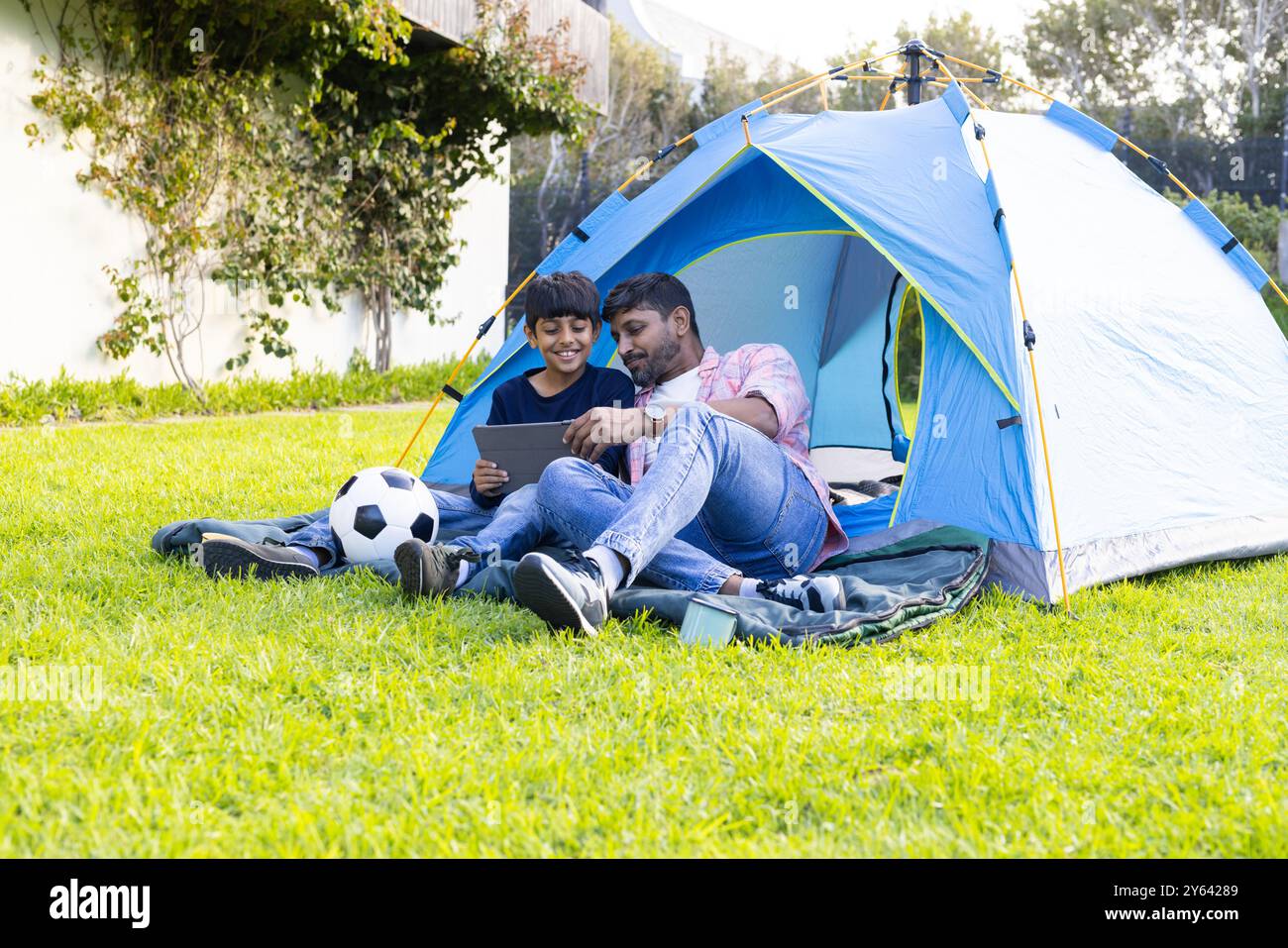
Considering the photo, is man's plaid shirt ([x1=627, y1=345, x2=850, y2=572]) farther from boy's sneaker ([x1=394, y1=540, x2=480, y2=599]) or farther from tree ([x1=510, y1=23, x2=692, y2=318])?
tree ([x1=510, y1=23, x2=692, y2=318])

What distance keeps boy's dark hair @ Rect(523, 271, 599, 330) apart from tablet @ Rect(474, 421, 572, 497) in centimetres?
32

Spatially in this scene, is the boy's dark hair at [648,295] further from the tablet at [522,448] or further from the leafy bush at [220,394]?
the leafy bush at [220,394]

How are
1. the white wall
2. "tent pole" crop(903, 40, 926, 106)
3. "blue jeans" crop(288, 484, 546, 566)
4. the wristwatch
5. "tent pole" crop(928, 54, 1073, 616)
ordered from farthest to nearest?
the white wall, "tent pole" crop(903, 40, 926, 106), "blue jeans" crop(288, 484, 546, 566), the wristwatch, "tent pole" crop(928, 54, 1073, 616)

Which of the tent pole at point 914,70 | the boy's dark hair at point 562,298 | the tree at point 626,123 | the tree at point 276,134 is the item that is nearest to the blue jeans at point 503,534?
the boy's dark hair at point 562,298

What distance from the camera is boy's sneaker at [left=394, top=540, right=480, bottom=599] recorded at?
2.63m

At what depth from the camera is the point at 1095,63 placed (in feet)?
79.5

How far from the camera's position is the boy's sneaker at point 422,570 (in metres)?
2.63

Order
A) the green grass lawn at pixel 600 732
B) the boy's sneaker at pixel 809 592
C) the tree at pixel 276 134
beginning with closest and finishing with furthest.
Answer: the green grass lawn at pixel 600 732, the boy's sneaker at pixel 809 592, the tree at pixel 276 134

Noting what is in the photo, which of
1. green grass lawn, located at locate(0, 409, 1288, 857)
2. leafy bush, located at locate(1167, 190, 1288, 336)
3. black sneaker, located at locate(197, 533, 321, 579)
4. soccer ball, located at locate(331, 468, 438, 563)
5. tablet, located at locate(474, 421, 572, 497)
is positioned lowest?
green grass lawn, located at locate(0, 409, 1288, 857)

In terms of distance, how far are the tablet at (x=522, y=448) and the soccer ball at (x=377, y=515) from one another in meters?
0.23

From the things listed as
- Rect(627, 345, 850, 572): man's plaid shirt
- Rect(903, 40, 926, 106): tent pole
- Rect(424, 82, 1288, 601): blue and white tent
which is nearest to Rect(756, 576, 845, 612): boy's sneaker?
Rect(627, 345, 850, 572): man's plaid shirt

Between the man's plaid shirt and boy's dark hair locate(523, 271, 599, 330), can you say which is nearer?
the man's plaid shirt
